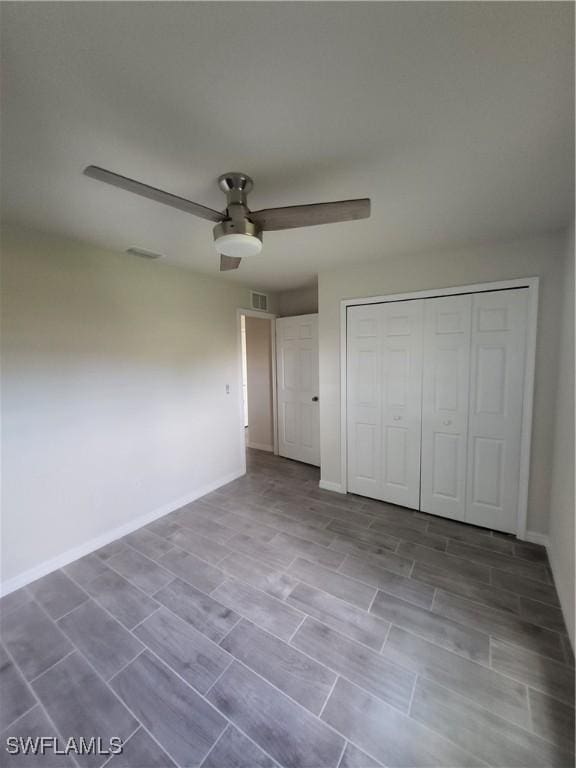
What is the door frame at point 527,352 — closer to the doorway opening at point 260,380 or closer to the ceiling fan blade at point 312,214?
the ceiling fan blade at point 312,214

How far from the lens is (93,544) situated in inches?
97.1

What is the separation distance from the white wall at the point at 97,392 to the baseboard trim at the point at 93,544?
0.01 meters

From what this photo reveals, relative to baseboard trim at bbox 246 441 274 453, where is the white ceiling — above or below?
Answer: above

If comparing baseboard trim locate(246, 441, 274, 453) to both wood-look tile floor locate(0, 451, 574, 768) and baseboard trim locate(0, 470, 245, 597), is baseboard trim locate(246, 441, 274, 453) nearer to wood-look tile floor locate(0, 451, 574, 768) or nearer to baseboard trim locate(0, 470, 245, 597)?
baseboard trim locate(0, 470, 245, 597)

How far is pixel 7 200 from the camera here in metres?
1.70

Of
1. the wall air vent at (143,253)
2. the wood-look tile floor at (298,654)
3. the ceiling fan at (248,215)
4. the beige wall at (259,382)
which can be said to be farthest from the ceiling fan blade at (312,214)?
the beige wall at (259,382)

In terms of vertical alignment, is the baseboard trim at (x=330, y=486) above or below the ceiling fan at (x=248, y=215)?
below

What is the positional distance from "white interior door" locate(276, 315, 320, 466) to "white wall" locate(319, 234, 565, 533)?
0.90m

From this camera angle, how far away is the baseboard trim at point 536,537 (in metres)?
2.40

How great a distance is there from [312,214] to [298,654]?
2.18 m

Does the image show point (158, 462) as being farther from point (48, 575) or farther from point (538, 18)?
point (538, 18)

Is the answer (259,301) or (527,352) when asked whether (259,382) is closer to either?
(259,301)

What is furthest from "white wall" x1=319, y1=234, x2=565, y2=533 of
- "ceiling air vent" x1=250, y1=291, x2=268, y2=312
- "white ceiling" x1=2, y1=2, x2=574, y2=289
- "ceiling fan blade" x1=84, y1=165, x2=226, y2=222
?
"ceiling fan blade" x1=84, y1=165, x2=226, y2=222

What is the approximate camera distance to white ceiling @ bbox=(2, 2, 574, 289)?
2.70 ft
